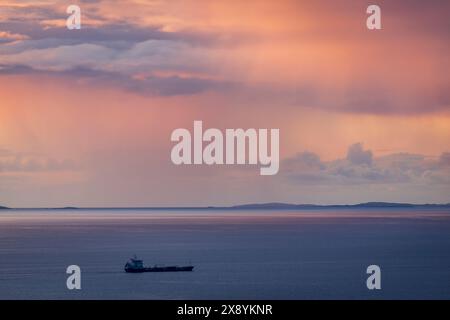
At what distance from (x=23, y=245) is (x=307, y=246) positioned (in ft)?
120

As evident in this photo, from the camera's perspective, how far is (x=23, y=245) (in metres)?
98.5

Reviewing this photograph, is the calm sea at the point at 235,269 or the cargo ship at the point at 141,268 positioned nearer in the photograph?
the calm sea at the point at 235,269

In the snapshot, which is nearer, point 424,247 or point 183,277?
point 183,277

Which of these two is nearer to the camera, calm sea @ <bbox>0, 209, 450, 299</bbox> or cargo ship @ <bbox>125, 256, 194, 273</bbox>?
calm sea @ <bbox>0, 209, 450, 299</bbox>

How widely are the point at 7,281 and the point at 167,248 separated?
3645 centimetres
